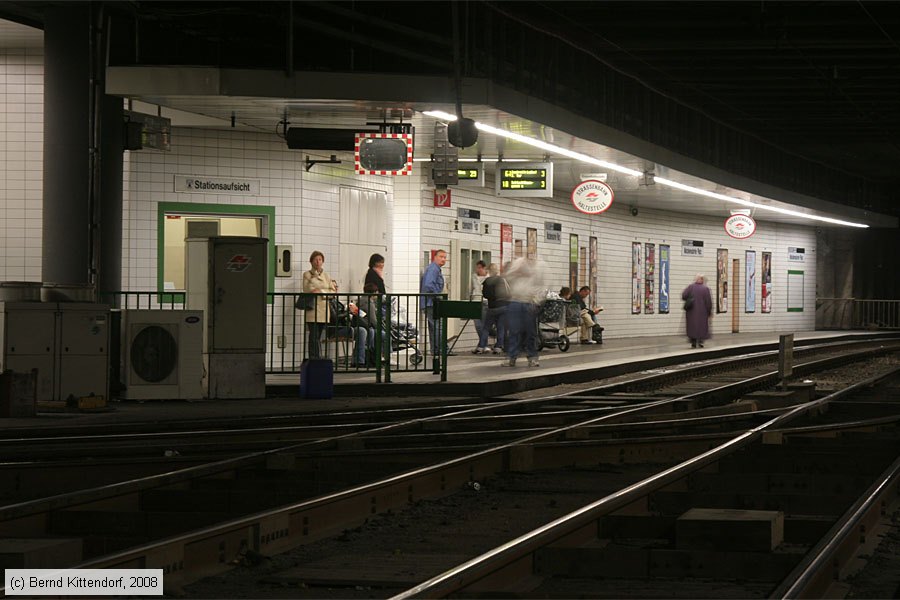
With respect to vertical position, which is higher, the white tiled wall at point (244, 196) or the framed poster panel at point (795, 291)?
the white tiled wall at point (244, 196)

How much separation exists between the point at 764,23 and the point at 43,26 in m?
9.83

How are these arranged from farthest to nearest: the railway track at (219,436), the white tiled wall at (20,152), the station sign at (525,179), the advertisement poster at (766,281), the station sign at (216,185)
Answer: the advertisement poster at (766,281)
the station sign at (525,179)
the station sign at (216,185)
the white tiled wall at (20,152)
the railway track at (219,436)

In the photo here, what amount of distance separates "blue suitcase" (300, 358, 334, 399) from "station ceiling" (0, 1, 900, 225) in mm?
3379

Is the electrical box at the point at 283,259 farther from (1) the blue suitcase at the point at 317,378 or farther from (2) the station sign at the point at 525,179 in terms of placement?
(1) the blue suitcase at the point at 317,378

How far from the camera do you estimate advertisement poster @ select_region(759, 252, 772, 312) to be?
45.0 m

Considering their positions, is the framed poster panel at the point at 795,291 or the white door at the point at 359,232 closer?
the white door at the point at 359,232

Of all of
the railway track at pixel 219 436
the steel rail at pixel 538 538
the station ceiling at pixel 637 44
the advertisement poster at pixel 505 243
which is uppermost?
the station ceiling at pixel 637 44

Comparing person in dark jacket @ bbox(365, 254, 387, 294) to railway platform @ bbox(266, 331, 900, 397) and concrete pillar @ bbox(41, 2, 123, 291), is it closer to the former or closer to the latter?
railway platform @ bbox(266, 331, 900, 397)

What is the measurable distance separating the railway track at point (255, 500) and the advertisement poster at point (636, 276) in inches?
995

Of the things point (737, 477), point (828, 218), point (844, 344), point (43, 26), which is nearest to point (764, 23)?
point (43, 26)

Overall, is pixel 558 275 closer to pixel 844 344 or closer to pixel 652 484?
pixel 844 344

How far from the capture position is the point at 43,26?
672 inches

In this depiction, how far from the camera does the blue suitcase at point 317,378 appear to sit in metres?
16.8

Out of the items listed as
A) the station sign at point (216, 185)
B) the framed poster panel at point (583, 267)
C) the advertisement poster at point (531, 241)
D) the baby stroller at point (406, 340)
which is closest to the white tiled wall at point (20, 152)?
the station sign at point (216, 185)
